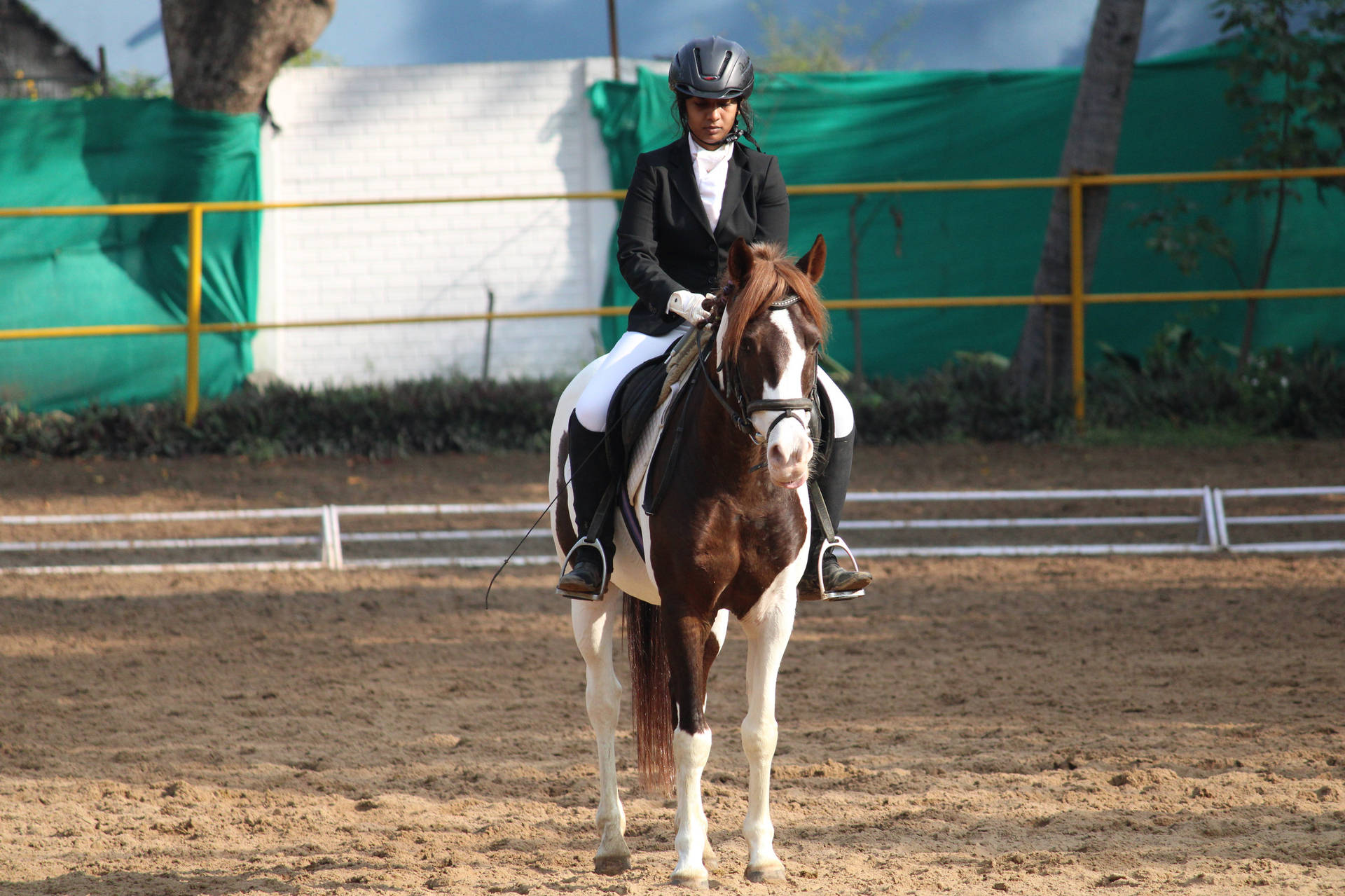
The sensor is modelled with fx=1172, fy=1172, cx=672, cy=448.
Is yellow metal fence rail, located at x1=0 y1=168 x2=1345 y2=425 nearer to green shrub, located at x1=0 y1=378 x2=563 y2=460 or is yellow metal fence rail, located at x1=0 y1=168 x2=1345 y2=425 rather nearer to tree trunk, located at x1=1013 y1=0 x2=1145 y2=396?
tree trunk, located at x1=1013 y1=0 x2=1145 y2=396

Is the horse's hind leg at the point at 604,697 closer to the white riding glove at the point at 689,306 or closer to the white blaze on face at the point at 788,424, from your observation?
the white riding glove at the point at 689,306

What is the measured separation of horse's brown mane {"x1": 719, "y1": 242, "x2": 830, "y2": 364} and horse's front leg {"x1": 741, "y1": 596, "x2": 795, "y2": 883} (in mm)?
846

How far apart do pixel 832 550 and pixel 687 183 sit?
1.31 m

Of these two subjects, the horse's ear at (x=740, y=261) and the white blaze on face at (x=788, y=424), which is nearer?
the white blaze on face at (x=788, y=424)

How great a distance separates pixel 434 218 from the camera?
13.2 meters

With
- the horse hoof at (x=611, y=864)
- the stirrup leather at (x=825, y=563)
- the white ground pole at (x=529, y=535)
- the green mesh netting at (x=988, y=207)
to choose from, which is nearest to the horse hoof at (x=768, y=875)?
the horse hoof at (x=611, y=864)

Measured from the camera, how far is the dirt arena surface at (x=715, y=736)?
12.0 ft

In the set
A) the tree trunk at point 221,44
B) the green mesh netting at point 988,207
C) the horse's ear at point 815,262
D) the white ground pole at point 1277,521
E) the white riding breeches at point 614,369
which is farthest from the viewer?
the tree trunk at point 221,44

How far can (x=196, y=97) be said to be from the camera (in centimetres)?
1207

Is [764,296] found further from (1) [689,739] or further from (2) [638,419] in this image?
(1) [689,739]

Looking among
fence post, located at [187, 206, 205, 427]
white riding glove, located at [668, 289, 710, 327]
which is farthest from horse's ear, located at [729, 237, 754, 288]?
fence post, located at [187, 206, 205, 427]

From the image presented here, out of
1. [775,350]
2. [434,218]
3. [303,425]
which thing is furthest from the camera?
[434,218]

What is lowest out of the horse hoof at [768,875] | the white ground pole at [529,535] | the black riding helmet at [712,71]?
the horse hoof at [768,875]

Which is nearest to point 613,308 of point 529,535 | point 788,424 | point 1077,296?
point 529,535
